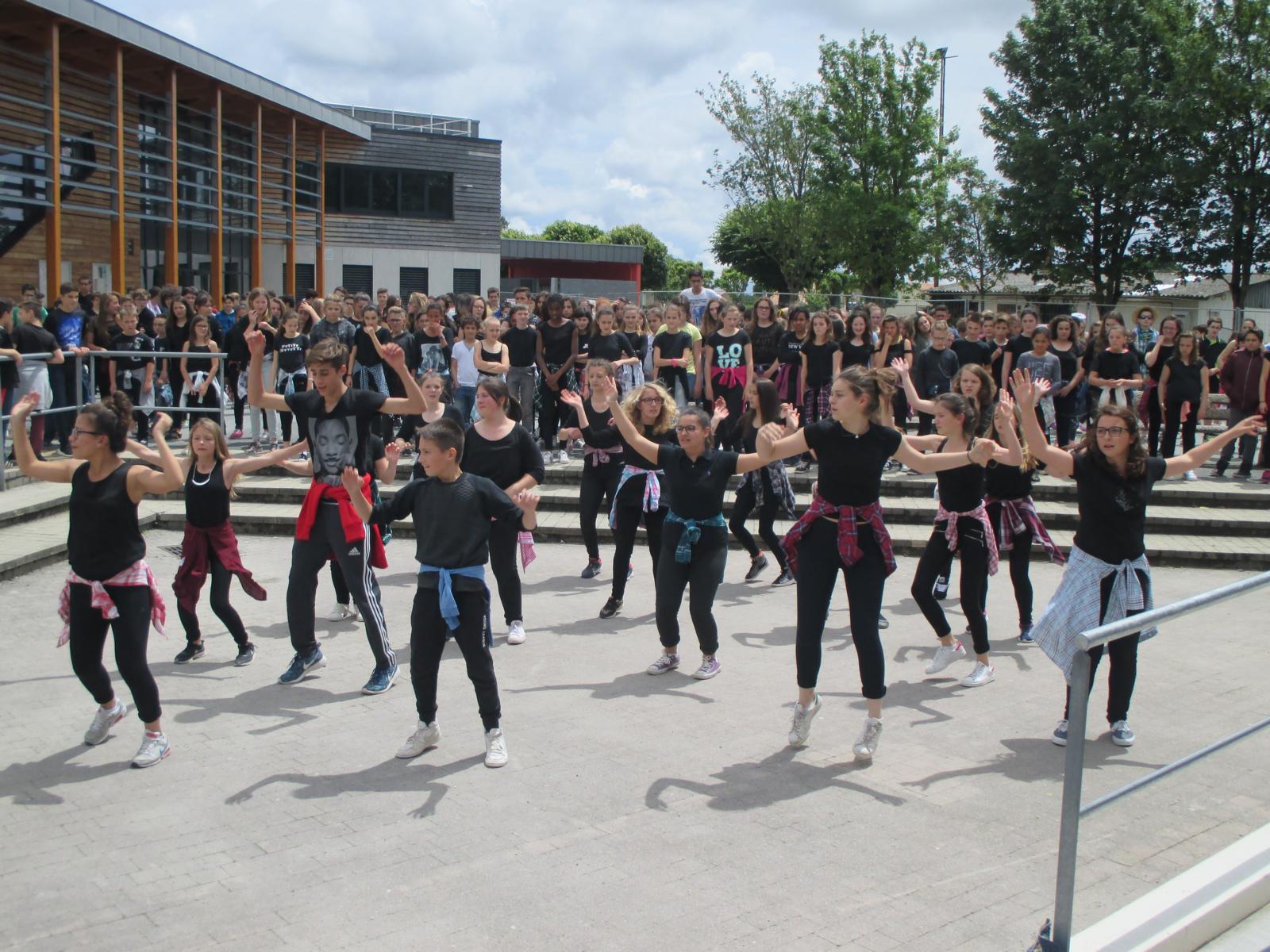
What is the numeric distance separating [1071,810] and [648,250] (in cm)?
9468

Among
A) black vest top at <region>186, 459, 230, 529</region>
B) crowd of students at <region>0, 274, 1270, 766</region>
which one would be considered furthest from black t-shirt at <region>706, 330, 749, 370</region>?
black vest top at <region>186, 459, 230, 529</region>

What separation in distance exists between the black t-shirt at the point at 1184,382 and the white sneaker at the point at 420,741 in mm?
10325

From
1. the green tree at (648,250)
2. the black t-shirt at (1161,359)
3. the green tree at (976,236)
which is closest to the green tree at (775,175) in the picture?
the green tree at (976,236)

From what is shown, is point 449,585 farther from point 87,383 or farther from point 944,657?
point 87,383

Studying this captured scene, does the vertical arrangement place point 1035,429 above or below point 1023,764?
above

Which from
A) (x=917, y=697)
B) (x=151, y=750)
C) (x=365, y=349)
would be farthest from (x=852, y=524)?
(x=365, y=349)

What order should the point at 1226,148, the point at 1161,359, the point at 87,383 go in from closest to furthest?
the point at 87,383 → the point at 1161,359 → the point at 1226,148

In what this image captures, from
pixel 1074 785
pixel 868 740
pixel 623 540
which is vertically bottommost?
pixel 868 740

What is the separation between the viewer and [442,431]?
5.63 m

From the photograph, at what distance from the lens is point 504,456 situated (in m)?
7.26

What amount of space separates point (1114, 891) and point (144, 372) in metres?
11.9

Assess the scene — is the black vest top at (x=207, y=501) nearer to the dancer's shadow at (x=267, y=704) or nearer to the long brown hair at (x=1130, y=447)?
the dancer's shadow at (x=267, y=704)

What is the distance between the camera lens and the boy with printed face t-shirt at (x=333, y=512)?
21.9 ft

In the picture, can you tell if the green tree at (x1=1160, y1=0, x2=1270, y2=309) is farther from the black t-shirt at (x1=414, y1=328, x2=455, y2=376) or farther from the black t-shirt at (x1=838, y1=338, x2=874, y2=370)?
the black t-shirt at (x1=414, y1=328, x2=455, y2=376)
